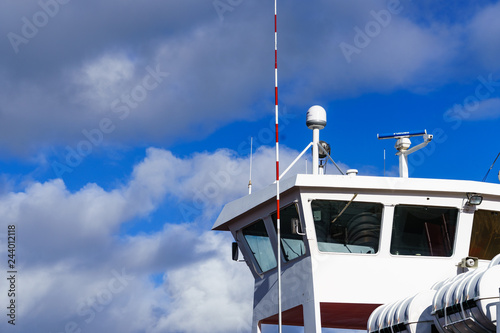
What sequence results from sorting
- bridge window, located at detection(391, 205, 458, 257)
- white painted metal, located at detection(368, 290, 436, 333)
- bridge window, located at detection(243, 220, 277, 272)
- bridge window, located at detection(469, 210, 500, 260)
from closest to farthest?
white painted metal, located at detection(368, 290, 436, 333), bridge window, located at detection(391, 205, 458, 257), bridge window, located at detection(469, 210, 500, 260), bridge window, located at detection(243, 220, 277, 272)

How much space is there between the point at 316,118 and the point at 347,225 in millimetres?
3042

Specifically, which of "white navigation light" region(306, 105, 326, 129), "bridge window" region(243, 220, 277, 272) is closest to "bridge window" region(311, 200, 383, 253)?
"bridge window" region(243, 220, 277, 272)

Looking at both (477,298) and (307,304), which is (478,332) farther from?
(307,304)

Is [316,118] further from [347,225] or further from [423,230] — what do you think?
[423,230]

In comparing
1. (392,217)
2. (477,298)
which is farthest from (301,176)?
(477,298)

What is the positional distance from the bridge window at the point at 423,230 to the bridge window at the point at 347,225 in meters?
0.45

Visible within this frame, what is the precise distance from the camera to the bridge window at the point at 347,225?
651 inches

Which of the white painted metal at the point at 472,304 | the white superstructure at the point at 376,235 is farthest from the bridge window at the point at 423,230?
the white painted metal at the point at 472,304

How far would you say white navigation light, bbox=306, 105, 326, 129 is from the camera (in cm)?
1845

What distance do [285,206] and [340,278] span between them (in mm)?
1974

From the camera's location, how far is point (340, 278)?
1642 centimetres

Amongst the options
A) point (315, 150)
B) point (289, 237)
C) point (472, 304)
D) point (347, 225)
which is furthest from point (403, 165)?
point (472, 304)

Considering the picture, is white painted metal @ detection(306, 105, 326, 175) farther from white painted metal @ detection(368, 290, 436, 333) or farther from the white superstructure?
white painted metal @ detection(368, 290, 436, 333)

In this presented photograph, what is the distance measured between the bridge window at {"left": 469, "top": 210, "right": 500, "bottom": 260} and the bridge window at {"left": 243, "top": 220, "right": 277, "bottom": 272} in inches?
179
